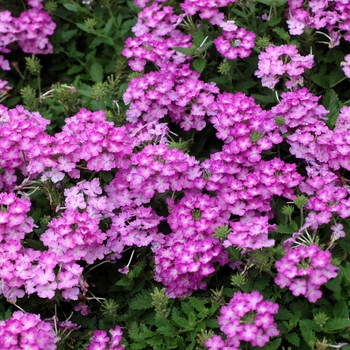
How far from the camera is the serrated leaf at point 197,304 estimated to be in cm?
334

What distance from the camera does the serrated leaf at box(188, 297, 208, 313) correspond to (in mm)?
3336

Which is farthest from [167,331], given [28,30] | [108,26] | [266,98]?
[28,30]

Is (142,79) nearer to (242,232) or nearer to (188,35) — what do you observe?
(188,35)

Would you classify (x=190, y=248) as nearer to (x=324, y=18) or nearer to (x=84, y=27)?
(x=324, y=18)

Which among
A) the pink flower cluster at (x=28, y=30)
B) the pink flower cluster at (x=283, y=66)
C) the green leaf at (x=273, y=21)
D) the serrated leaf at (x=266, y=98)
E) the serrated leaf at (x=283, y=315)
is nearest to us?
the serrated leaf at (x=283, y=315)

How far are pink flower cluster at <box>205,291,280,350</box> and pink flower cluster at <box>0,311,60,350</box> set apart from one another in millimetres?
764

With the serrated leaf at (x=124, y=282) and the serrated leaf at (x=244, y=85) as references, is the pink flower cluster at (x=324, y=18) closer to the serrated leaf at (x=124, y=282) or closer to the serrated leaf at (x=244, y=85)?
the serrated leaf at (x=244, y=85)

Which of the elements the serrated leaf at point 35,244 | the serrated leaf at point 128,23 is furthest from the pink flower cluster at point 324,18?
the serrated leaf at point 35,244

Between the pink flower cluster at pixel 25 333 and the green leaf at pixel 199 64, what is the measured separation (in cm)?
175

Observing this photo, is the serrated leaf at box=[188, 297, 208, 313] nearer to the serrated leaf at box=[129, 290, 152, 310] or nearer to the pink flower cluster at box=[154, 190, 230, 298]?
the pink flower cluster at box=[154, 190, 230, 298]

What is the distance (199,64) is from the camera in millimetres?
4215

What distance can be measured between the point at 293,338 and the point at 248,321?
306 millimetres

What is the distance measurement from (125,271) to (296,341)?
93cm

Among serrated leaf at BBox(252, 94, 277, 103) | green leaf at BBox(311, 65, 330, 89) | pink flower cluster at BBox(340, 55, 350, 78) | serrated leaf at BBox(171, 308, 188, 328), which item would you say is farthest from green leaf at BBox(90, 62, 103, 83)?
serrated leaf at BBox(171, 308, 188, 328)
